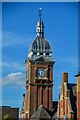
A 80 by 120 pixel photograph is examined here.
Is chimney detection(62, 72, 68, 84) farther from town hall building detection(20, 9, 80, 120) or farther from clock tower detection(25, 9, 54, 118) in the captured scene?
clock tower detection(25, 9, 54, 118)

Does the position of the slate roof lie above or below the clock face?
below

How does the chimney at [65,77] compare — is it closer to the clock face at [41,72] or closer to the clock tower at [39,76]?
the clock tower at [39,76]

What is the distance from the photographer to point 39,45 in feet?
51.1

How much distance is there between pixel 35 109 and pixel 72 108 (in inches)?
155

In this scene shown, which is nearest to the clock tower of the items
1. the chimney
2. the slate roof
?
the slate roof

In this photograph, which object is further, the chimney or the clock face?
the clock face

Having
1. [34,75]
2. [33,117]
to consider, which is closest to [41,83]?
[34,75]

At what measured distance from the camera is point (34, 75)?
50.9ft

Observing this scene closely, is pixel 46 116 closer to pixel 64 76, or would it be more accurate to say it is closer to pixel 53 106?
pixel 53 106

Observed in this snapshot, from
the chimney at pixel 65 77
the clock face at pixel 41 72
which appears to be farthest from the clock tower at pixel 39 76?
the chimney at pixel 65 77

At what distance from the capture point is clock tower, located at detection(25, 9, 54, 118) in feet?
49.9

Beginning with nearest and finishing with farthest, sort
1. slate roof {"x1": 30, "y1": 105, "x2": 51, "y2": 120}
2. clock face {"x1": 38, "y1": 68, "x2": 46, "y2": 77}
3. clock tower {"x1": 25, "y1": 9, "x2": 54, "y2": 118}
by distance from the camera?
1. slate roof {"x1": 30, "y1": 105, "x2": 51, "y2": 120}
2. clock tower {"x1": 25, "y1": 9, "x2": 54, "y2": 118}
3. clock face {"x1": 38, "y1": 68, "x2": 46, "y2": 77}

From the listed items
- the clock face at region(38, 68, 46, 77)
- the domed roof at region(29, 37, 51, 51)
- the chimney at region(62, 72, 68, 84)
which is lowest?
the chimney at region(62, 72, 68, 84)

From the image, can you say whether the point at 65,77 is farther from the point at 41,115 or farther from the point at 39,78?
the point at 39,78
